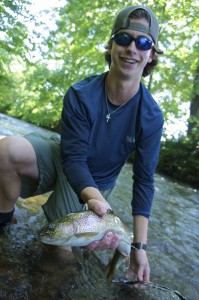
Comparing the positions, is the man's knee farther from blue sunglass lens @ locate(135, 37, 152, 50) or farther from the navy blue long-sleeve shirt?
blue sunglass lens @ locate(135, 37, 152, 50)

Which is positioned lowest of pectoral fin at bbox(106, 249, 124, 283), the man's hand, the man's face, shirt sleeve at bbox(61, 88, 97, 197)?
pectoral fin at bbox(106, 249, 124, 283)

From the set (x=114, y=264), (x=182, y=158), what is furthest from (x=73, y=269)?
(x=182, y=158)

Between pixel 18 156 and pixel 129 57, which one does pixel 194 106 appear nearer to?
pixel 129 57

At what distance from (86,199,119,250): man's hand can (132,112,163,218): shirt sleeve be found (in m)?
0.53

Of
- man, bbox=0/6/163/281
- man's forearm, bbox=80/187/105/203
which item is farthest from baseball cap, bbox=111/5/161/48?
man's forearm, bbox=80/187/105/203

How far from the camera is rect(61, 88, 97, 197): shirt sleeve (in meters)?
2.25

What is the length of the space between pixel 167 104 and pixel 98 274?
43.3ft

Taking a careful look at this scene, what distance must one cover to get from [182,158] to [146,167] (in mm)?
9728

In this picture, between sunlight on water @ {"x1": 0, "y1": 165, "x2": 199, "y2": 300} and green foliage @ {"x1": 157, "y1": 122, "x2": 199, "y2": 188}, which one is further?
green foliage @ {"x1": 157, "y1": 122, "x2": 199, "y2": 188}

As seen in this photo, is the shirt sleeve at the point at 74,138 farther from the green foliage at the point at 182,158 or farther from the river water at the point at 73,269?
the green foliage at the point at 182,158

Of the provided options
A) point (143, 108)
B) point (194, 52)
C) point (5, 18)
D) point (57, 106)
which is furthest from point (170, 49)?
point (143, 108)

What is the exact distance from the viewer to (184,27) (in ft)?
42.4

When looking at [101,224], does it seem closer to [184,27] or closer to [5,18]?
[5,18]

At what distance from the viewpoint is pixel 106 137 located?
2.66m
